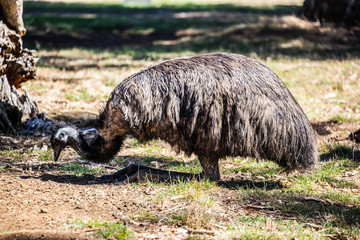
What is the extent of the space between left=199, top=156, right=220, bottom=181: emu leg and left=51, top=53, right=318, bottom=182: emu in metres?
0.01

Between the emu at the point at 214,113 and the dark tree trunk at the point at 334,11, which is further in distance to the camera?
the dark tree trunk at the point at 334,11

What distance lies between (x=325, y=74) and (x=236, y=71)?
638 centimetres

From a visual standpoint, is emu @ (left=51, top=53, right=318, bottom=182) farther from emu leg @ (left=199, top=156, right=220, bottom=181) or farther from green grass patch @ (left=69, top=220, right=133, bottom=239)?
green grass patch @ (left=69, top=220, right=133, bottom=239)

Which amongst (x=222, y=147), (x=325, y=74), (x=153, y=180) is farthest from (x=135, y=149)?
(x=325, y=74)

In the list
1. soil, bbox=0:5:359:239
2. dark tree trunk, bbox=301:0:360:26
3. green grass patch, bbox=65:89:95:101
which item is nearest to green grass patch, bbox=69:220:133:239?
soil, bbox=0:5:359:239

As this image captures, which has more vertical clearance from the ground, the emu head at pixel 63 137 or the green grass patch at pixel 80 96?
the emu head at pixel 63 137

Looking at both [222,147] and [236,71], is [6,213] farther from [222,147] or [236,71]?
[236,71]

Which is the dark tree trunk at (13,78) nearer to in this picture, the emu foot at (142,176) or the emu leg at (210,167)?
the emu foot at (142,176)

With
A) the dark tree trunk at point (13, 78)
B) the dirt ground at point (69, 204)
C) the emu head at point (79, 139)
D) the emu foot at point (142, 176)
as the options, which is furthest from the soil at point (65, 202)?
the dark tree trunk at point (13, 78)

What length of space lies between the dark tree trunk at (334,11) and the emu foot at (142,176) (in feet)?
38.5

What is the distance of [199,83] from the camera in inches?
185

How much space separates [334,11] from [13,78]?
445 inches

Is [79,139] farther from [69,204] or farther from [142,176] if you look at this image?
[69,204]

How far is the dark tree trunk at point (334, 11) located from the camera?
14.9 meters
